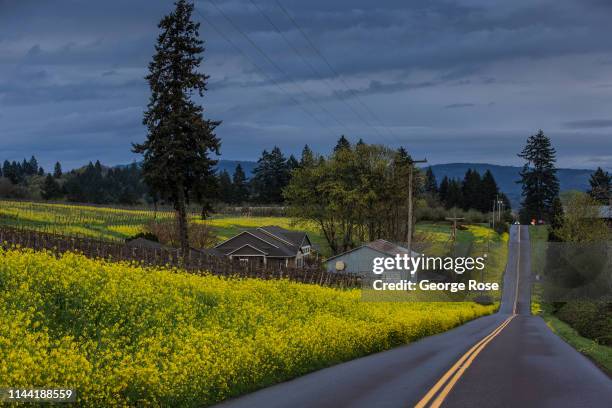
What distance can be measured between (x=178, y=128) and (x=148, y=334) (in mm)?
48020

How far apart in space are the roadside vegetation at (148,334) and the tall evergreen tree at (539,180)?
17639 centimetres

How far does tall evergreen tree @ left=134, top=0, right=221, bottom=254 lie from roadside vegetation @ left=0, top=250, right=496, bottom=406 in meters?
39.1

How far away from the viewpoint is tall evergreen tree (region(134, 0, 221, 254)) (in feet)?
200

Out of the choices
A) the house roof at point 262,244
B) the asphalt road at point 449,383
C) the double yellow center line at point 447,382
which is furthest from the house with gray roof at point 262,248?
the asphalt road at point 449,383

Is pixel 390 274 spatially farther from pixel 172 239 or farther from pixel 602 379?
pixel 602 379

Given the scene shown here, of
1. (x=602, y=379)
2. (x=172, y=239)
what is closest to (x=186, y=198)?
(x=172, y=239)

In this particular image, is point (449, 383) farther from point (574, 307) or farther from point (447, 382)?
point (574, 307)

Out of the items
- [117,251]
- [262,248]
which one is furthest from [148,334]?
[262,248]

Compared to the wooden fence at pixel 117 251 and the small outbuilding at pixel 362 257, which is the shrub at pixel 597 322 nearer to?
the wooden fence at pixel 117 251

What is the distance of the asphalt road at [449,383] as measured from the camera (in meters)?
13.7

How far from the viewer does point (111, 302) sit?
616 inches

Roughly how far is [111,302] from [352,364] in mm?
7564

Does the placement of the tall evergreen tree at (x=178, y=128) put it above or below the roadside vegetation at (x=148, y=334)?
above

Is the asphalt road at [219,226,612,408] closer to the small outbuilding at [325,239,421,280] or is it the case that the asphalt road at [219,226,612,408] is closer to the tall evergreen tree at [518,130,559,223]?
the small outbuilding at [325,239,421,280]
